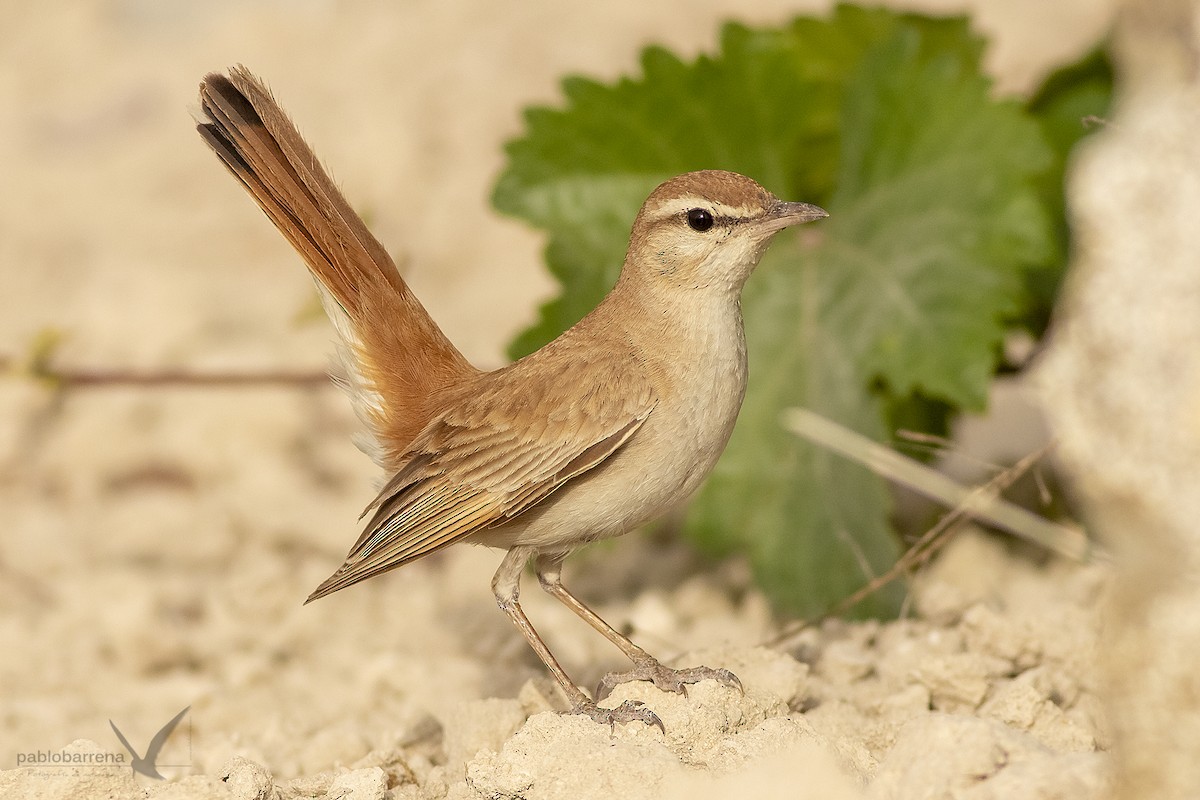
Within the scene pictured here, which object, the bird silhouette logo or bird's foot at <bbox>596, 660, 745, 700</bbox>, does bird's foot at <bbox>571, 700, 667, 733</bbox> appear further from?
the bird silhouette logo

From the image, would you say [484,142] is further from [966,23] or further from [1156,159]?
[1156,159]

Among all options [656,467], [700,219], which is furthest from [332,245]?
[656,467]

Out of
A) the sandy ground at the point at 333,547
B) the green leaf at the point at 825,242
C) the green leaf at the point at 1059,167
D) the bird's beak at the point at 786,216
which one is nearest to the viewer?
the sandy ground at the point at 333,547

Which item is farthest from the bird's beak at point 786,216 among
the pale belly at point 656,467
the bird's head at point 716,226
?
the pale belly at point 656,467

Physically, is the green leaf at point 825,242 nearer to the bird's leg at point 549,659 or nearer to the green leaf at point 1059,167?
the green leaf at point 1059,167

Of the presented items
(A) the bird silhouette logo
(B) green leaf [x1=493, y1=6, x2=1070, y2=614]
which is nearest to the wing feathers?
(A) the bird silhouette logo

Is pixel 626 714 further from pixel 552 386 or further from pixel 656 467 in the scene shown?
pixel 552 386
